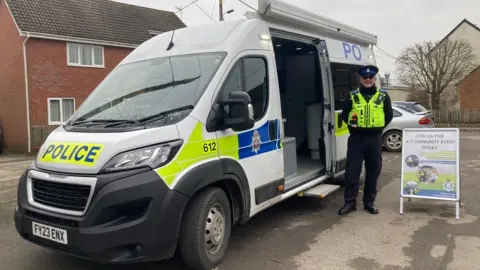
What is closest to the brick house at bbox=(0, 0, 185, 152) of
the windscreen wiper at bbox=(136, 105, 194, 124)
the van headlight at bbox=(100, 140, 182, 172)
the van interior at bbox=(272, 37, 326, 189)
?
the van interior at bbox=(272, 37, 326, 189)

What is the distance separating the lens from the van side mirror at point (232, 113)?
12.3 feet

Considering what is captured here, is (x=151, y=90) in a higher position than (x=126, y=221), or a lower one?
higher

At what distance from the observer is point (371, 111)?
215 inches

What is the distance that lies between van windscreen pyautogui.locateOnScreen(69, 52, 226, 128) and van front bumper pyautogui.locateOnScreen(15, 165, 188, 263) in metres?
0.68

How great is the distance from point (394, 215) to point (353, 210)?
22.0 inches

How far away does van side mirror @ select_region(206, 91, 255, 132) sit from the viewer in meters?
3.76

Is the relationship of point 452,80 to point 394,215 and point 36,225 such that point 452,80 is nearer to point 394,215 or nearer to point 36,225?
point 394,215

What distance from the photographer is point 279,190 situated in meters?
4.84

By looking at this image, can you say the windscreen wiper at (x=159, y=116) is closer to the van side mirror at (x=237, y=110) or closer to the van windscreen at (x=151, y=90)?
the van windscreen at (x=151, y=90)

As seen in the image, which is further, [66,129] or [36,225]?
[66,129]

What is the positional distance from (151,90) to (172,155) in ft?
3.21

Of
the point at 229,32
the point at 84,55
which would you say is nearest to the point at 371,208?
the point at 229,32

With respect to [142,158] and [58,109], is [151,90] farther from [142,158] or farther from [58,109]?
[58,109]

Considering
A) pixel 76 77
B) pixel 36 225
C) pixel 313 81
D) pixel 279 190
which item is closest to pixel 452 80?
pixel 76 77
